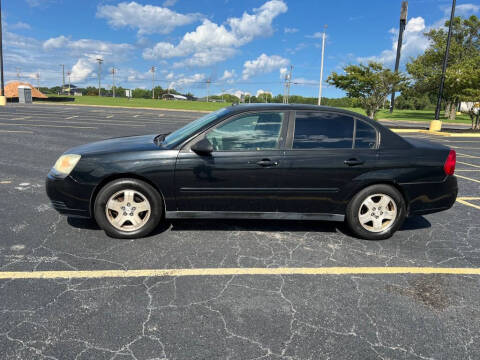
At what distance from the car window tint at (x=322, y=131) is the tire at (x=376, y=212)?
24.7 inches

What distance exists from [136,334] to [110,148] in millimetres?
2287

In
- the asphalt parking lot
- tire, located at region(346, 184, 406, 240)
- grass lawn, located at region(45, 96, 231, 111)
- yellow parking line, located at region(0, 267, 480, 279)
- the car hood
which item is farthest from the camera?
grass lawn, located at region(45, 96, 231, 111)

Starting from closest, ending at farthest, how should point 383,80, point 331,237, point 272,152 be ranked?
point 272,152, point 331,237, point 383,80

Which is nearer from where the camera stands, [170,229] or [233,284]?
[233,284]

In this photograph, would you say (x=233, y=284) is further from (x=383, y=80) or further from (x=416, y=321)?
(x=383, y=80)

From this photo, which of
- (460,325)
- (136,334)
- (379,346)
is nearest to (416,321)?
(460,325)

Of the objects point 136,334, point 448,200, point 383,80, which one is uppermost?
point 383,80

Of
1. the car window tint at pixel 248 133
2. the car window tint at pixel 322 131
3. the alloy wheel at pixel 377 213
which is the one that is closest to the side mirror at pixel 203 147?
the car window tint at pixel 248 133

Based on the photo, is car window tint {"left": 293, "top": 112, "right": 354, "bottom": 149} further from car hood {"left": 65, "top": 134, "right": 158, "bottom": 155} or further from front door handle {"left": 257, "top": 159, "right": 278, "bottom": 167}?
car hood {"left": 65, "top": 134, "right": 158, "bottom": 155}

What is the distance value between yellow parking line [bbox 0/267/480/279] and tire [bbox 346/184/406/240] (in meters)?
0.72

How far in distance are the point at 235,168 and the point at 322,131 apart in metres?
1.13

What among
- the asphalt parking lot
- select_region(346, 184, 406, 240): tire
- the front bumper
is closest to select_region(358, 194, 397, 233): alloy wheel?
select_region(346, 184, 406, 240): tire

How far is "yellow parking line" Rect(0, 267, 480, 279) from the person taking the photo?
10.1 feet

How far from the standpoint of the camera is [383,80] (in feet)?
76.1
